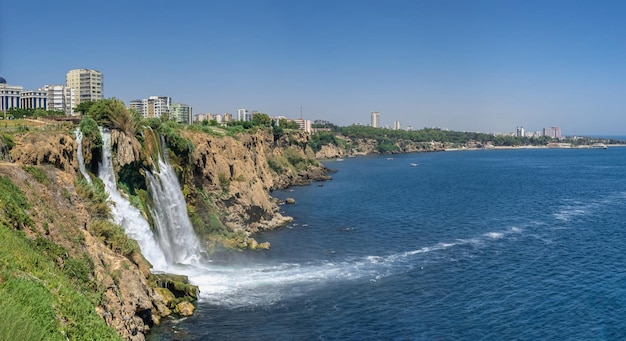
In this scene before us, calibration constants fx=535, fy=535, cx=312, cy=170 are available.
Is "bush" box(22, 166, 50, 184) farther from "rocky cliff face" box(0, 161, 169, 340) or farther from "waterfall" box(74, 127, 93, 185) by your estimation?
"waterfall" box(74, 127, 93, 185)

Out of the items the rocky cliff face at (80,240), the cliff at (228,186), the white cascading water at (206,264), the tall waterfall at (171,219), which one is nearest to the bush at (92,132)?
the white cascading water at (206,264)

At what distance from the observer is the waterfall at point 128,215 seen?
50.3 meters

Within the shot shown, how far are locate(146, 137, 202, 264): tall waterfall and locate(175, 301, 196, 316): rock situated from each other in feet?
43.6

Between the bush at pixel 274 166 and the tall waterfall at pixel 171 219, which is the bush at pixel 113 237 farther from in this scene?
the bush at pixel 274 166

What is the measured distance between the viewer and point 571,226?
268ft

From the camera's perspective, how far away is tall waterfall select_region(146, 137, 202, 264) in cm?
5853

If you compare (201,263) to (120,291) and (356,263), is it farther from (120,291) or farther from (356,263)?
(120,291)

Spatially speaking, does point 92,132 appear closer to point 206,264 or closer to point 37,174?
point 37,174

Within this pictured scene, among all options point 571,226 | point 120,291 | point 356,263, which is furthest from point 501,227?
point 120,291

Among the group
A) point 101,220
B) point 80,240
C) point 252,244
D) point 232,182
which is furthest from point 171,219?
point 80,240

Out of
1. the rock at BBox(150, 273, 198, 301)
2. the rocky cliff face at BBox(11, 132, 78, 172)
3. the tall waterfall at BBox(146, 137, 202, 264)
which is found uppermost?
the rocky cliff face at BBox(11, 132, 78, 172)

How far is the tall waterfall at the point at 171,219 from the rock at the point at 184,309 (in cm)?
1329

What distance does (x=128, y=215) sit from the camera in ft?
167

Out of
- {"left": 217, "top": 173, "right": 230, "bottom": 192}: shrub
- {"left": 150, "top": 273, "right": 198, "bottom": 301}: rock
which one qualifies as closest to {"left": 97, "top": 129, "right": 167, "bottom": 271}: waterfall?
{"left": 150, "top": 273, "right": 198, "bottom": 301}: rock
